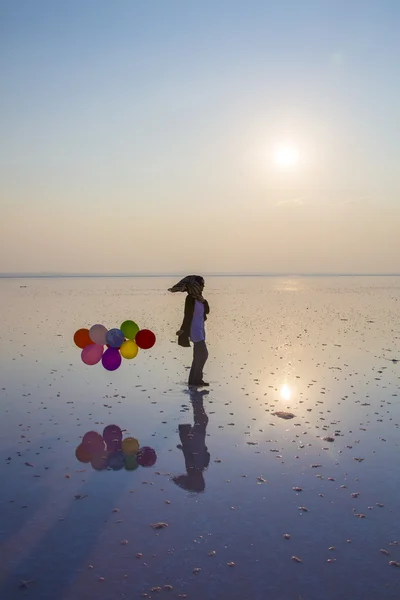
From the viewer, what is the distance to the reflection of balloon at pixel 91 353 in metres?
14.2

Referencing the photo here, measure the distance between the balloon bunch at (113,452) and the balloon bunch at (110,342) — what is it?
13.0ft

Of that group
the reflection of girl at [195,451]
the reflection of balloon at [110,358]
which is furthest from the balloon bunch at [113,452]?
the reflection of balloon at [110,358]

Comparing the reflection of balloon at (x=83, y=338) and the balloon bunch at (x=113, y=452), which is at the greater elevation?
the reflection of balloon at (x=83, y=338)

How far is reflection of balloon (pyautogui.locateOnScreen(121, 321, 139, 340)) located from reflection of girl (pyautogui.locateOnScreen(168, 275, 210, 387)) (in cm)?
130

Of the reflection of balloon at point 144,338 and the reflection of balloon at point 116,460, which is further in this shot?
the reflection of balloon at point 144,338

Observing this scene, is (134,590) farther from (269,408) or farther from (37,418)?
(269,408)

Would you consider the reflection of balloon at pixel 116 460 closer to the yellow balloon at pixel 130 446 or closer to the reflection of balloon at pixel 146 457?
the yellow balloon at pixel 130 446

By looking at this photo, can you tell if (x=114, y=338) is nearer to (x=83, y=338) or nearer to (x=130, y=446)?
(x=83, y=338)

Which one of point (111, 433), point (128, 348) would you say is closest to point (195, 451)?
point (111, 433)

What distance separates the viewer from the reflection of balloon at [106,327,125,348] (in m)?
14.1

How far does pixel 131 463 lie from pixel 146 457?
1.28ft

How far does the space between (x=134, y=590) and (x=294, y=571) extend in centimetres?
175

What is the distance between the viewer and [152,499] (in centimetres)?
739

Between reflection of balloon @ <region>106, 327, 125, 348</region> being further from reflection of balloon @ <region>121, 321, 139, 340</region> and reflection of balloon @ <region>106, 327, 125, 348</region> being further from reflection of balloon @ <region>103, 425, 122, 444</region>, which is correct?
reflection of balloon @ <region>103, 425, 122, 444</region>
